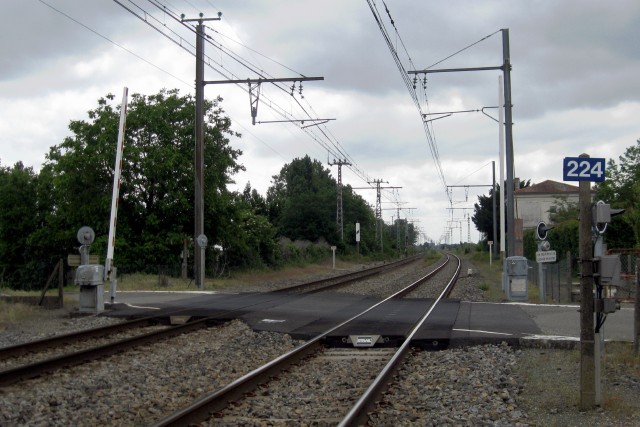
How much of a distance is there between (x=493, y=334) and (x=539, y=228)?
8422 mm

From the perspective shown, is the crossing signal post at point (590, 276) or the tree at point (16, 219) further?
the tree at point (16, 219)

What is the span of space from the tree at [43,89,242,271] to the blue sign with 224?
1396 inches

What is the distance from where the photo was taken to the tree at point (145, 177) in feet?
143

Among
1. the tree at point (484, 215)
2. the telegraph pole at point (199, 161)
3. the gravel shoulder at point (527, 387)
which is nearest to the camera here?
the gravel shoulder at point (527, 387)

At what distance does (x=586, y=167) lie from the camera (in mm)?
9562

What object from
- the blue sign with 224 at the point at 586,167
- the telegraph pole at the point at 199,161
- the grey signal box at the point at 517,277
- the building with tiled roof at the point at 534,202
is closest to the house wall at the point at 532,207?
the building with tiled roof at the point at 534,202

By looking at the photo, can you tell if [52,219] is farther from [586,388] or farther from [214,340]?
[586,388]

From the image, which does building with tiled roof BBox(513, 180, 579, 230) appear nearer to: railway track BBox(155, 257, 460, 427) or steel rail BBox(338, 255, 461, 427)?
steel rail BBox(338, 255, 461, 427)

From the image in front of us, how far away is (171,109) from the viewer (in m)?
45.9

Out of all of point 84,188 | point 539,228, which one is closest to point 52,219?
point 84,188

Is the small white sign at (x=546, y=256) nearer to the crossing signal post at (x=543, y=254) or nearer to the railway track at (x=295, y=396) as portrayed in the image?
the crossing signal post at (x=543, y=254)

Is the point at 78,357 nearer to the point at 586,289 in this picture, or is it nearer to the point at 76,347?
the point at 76,347

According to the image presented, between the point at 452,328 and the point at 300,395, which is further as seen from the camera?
the point at 452,328

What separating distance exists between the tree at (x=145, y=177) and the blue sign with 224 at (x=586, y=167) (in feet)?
116
